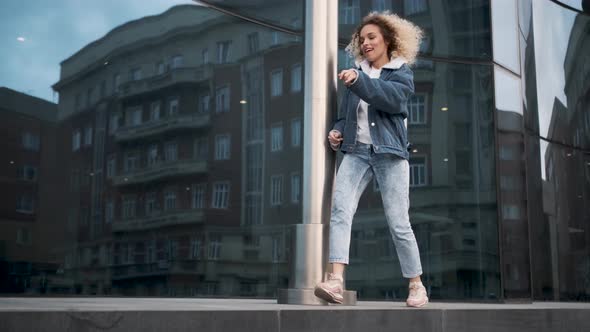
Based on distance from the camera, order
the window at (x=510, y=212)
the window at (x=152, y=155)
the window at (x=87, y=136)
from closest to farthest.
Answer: the window at (x=87, y=136) < the window at (x=152, y=155) < the window at (x=510, y=212)

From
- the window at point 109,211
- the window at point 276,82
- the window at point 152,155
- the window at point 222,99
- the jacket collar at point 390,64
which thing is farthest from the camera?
the window at point 276,82

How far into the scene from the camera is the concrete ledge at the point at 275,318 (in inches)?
93.7

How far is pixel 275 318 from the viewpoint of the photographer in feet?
9.77

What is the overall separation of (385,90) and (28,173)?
3001mm

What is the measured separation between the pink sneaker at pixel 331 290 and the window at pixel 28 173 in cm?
273

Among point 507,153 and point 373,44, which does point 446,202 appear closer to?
point 507,153

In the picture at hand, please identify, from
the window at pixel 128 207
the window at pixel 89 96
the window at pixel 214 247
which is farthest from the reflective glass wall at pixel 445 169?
the window at pixel 89 96

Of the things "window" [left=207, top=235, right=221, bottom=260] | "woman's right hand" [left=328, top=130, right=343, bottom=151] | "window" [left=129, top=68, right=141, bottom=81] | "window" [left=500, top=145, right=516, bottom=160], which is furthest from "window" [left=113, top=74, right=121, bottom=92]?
"window" [left=500, top=145, right=516, bottom=160]

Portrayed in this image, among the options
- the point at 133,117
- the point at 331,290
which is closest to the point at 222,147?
the point at 133,117

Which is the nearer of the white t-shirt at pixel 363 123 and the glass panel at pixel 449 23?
the white t-shirt at pixel 363 123

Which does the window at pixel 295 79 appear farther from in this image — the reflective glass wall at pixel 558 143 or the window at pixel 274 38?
the reflective glass wall at pixel 558 143

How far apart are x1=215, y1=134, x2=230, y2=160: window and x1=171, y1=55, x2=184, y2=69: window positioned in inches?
30.8

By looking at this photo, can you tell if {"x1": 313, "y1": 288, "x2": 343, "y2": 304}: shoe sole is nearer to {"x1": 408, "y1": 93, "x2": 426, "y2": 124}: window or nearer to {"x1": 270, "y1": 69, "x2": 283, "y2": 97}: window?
{"x1": 270, "y1": 69, "x2": 283, "y2": 97}: window

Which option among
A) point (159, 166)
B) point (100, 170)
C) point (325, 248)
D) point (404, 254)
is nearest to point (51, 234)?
point (100, 170)
